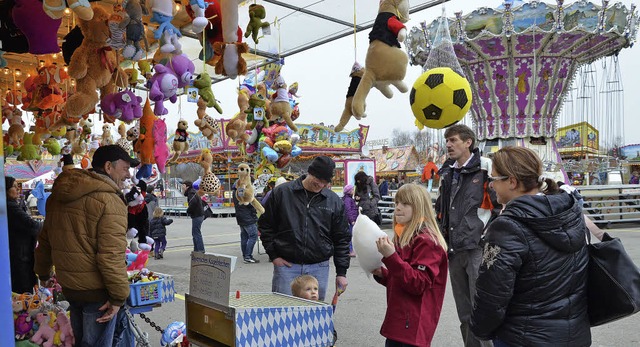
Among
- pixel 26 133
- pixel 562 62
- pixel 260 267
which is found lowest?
pixel 260 267

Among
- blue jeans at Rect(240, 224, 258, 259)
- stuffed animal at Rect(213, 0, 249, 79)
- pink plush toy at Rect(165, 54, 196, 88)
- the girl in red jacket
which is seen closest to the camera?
the girl in red jacket

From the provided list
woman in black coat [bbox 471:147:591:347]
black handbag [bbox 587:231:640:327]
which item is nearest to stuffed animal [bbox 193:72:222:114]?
woman in black coat [bbox 471:147:591:347]

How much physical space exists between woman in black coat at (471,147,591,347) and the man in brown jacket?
6.69ft

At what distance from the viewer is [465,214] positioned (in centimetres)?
393

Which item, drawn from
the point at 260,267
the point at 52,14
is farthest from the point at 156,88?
the point at 260,267

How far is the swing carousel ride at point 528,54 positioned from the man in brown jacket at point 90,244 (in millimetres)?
14579

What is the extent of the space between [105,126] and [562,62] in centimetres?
1430

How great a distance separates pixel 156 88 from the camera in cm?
394

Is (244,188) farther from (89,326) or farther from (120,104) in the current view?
(89,326)

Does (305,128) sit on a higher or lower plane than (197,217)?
higher

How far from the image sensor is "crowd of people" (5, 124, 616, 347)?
86.2 inches

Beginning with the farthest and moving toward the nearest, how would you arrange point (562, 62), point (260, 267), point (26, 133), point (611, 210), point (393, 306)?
point (562, 62), point (611, 210), point (260, 267), point (26, 133), point (393, 306)

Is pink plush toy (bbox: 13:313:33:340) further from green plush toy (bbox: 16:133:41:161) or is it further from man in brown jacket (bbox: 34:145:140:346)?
green plush toy (bbox: 16:133:41:161)

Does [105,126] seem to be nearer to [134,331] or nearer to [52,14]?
[134,331]
